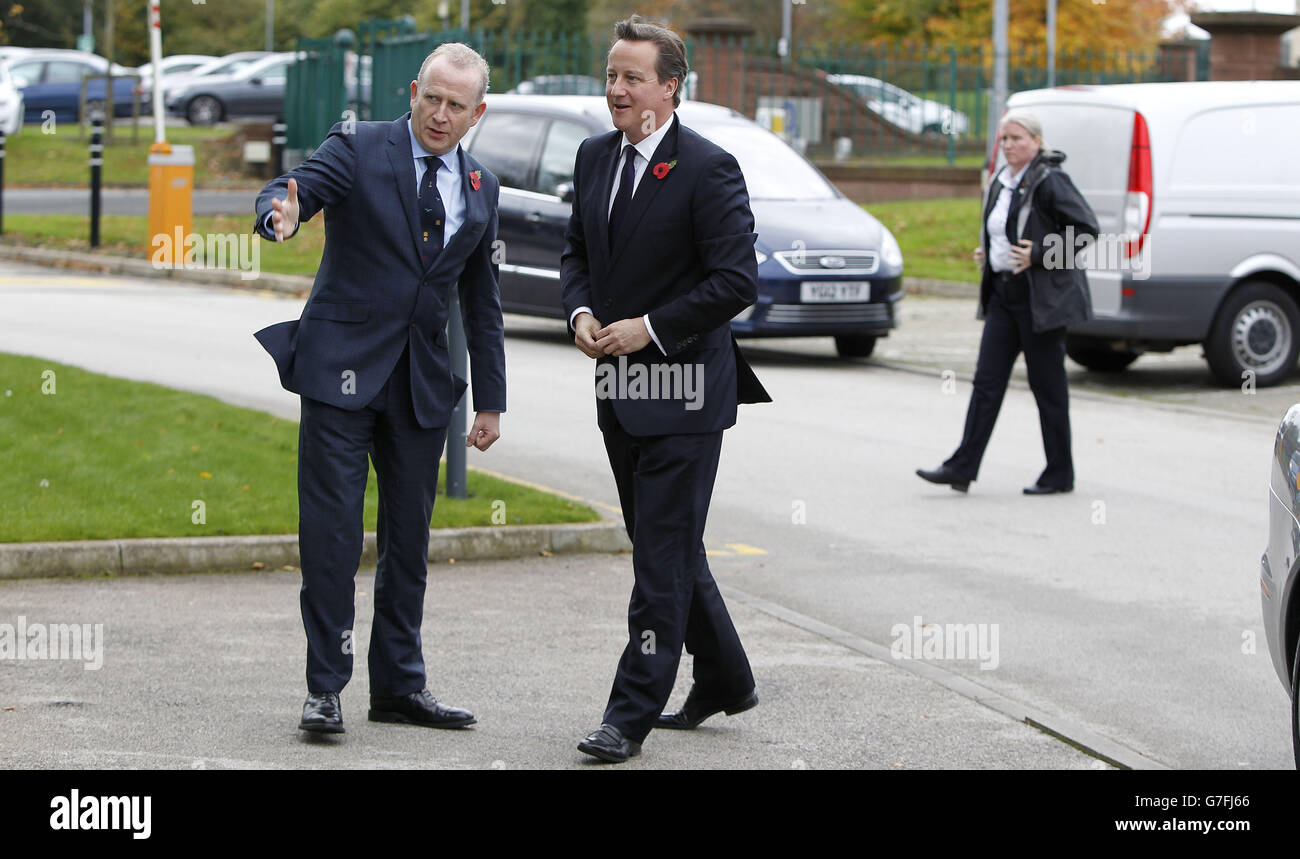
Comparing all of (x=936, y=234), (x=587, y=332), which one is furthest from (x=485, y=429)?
(x=936, y=234)

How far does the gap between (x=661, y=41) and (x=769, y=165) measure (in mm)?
11091

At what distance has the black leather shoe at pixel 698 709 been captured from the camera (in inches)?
224

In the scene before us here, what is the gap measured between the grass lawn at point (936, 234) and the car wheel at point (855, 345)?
17.9 feet

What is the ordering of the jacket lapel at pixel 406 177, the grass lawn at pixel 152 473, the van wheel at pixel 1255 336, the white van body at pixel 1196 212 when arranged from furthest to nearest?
the van wheel at pixel 1255 336 < the white van body at pixel 1196 212 < the grass lawn at pixel 152 473 < the jacket lapel at pixel 406 177

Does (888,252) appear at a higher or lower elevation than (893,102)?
lower

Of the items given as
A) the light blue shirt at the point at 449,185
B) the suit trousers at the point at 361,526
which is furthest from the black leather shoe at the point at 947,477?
the light blue shirt at the point at 449,185

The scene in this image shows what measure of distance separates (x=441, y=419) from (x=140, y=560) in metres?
2.58

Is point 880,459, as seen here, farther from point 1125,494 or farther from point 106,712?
point 106,712

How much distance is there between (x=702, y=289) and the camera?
5.14 meters

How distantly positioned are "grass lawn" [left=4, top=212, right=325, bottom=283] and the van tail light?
29.7 feet

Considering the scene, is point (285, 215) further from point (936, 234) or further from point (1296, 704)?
point (936, 234)

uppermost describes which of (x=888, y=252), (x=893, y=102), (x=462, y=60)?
(x=462, y=60)

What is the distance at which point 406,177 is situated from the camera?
5.38 meters

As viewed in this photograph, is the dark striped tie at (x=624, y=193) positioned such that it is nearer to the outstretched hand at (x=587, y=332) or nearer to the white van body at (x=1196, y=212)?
the outstretched hand at (x=587, y=332)
